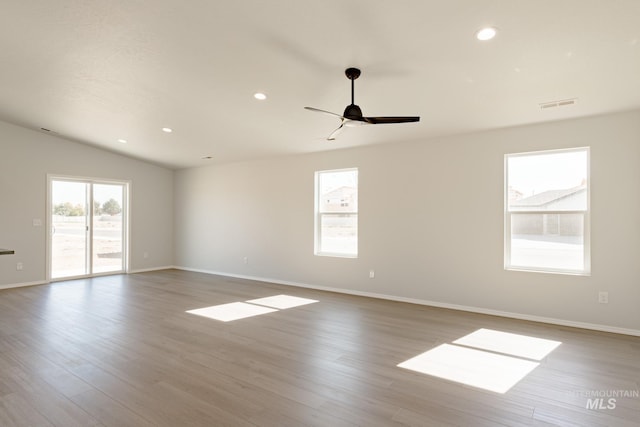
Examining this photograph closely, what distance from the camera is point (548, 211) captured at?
14.5 ft

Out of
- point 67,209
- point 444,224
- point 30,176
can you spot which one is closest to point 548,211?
point 444,224

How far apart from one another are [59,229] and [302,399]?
6.72 meters

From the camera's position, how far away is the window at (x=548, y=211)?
4230 millimetres

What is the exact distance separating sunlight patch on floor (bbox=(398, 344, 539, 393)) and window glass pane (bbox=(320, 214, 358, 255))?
112 inches

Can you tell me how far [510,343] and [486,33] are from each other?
115 inches

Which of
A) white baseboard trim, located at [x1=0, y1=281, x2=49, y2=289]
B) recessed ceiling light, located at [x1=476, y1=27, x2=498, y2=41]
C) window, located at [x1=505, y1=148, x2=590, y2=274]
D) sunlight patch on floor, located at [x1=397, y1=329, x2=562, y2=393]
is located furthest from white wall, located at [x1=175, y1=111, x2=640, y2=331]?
white baseboard trim, located at [x1=0, y1=281, x2=49, y2=289]

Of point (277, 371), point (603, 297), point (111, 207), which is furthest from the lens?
point (111, 207)

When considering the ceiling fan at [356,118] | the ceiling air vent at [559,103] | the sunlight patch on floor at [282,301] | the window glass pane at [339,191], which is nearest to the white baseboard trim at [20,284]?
the sunlight patch on floor at [282,301]

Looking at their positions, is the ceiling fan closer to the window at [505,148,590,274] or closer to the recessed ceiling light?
the recessed ceiling light

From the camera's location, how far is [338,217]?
6227mm

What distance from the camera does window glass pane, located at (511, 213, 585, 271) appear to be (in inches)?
167

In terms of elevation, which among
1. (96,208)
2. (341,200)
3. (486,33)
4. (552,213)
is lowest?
(552,213)

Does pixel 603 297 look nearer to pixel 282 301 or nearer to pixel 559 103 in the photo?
pixel 559 103

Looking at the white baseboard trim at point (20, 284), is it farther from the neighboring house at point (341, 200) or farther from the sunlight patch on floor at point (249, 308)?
the neighboring house at point (341, 200)
